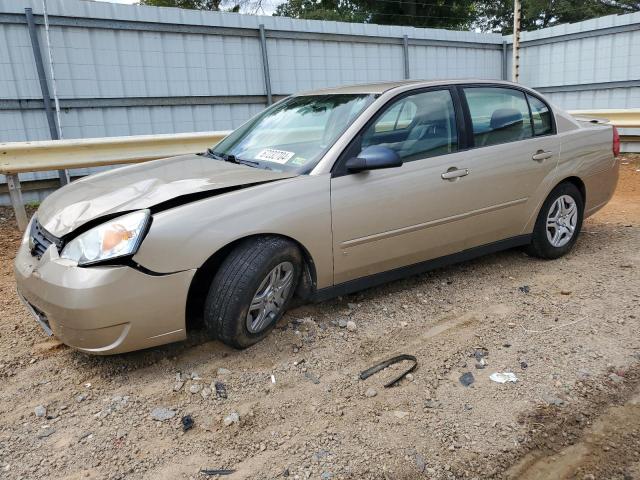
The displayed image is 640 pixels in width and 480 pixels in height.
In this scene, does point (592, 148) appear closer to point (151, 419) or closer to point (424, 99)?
point (424, 99)

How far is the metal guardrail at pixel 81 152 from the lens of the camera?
5422 mm

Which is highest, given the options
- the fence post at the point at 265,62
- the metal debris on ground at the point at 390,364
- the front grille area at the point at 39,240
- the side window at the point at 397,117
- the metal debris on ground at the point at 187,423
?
the fence post at the point at 265,62

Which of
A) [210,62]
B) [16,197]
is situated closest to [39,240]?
[16,197]

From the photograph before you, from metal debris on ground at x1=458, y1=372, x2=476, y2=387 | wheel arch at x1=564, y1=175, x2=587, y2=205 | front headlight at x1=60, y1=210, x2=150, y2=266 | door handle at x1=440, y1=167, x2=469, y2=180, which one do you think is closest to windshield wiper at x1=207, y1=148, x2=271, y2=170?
front headlight at x1=60, y1=210, x2=150, y2=266

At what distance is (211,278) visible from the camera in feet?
10.5

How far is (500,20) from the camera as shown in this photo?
27.2 metres

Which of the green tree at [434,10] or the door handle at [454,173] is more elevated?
the green tree at [434,10]

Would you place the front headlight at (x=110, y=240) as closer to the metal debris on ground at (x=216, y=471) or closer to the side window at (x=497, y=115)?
the metal debris on ground at (x=216, y=471)

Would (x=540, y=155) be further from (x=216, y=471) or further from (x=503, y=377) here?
(x=216, y=471)

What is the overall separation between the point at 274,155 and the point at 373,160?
0.75 m

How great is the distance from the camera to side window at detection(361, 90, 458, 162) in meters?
3.67

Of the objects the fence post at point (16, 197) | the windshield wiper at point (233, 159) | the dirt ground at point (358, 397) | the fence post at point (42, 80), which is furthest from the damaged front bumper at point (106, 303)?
the fence post at point (42, 80)

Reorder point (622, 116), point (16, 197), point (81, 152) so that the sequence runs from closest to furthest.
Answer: point (16, 197)
point (81, 152)
point (622, 116)

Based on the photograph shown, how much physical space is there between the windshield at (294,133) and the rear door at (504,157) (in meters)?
0.99
